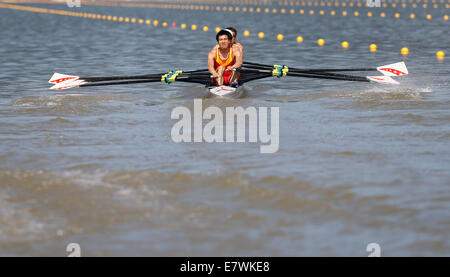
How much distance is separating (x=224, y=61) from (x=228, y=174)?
6.22 m

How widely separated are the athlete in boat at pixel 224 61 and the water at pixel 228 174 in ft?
1.72

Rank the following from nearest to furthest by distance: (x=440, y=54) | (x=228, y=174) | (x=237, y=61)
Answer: (x=228, y=174)
(x=237, y=61)
(x=440, y=54)

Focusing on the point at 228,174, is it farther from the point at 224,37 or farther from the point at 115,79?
the point at 115,79

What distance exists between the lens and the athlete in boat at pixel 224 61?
13.8m

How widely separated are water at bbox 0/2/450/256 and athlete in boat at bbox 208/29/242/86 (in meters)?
0.52

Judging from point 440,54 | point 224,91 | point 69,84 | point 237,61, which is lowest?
point 224,91

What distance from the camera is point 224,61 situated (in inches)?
562

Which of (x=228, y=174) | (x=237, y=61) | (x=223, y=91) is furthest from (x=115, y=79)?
(x=228, y=174)

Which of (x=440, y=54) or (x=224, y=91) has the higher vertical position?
(x=440, y=54)

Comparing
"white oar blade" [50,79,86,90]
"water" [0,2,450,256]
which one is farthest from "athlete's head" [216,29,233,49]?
"white oar blade" [50,79,86,90]

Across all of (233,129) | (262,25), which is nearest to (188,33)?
(262,25)

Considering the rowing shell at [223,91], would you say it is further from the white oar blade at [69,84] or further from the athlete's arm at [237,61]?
the white oar blade at [69,84]

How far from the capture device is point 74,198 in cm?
757

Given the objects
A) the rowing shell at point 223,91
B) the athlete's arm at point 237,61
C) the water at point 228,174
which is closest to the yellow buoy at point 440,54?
the water at point 228,174
